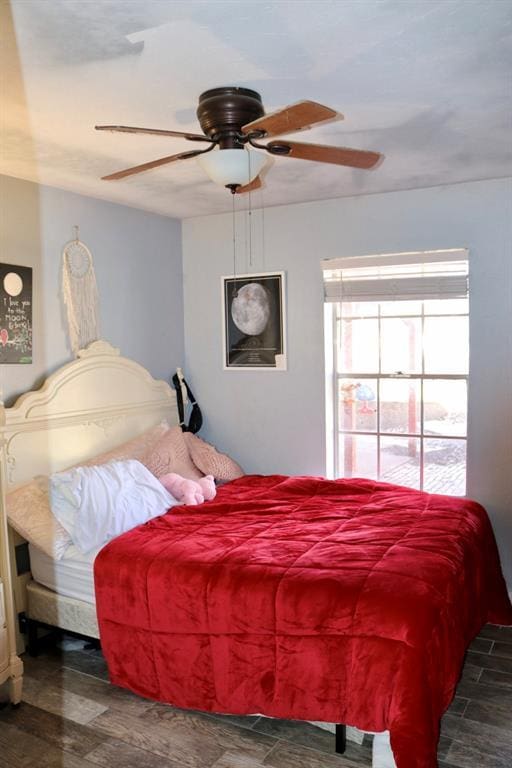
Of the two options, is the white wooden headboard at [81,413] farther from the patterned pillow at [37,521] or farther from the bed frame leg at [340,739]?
the bed frame leg at [340,739]

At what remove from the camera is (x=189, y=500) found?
11.5 ft

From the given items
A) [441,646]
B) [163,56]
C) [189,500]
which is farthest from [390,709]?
[163,56]

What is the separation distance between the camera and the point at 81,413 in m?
3.67

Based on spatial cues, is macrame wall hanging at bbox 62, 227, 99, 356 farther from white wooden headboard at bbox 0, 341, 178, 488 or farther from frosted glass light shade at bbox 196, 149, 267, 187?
frosted glass light shade at bbox 196, 149, 267, 187

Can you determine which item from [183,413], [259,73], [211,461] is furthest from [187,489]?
[259,73]

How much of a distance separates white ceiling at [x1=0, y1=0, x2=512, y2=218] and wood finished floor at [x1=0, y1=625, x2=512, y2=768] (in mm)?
2450

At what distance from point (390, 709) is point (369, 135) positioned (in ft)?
7.54

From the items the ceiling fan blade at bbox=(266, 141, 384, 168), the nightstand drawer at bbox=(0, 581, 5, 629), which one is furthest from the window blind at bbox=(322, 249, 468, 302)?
the nightstand drawer at bbox=(0, 581, 5, 629)

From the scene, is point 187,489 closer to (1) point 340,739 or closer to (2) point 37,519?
(2) point 37,519

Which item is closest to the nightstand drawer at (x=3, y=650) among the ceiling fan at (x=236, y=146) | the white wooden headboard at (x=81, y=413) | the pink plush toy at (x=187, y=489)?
the white wooden headboard at (x=81, y=413)

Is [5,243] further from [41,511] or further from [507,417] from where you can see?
[507,417]

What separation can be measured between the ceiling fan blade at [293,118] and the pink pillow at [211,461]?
2.53m

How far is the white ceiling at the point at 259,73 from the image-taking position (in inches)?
68.8

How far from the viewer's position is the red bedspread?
86.7 inches
